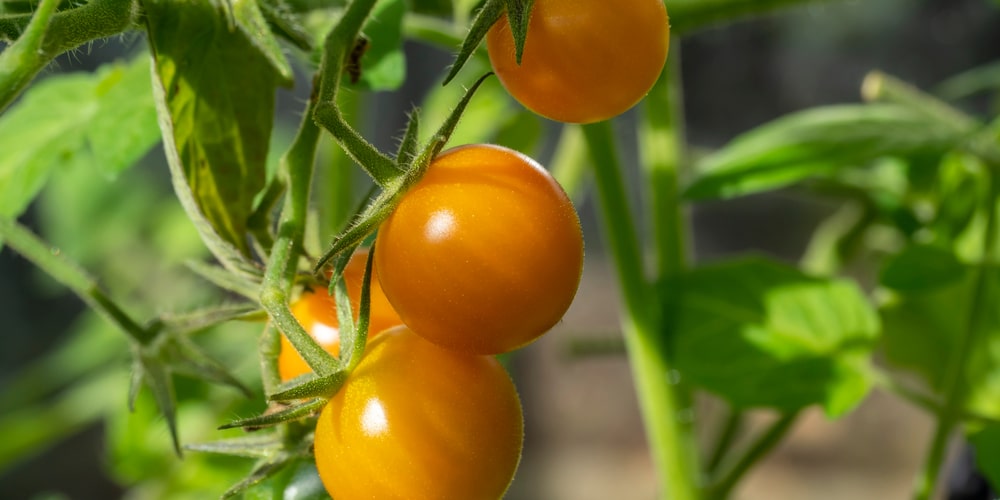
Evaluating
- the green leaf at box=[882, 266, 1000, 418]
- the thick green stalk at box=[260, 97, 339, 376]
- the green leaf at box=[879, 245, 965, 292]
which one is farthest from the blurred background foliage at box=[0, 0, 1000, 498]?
the thick green stalk at box=[260, 97, 339, 376]

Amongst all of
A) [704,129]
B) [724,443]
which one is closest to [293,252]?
[724,443]

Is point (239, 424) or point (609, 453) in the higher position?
point (239, 424)

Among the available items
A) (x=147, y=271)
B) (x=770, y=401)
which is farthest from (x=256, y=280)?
(x=147, y=271)

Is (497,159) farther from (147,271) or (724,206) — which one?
(724,206)

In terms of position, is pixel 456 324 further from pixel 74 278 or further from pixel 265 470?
pixel 74 278

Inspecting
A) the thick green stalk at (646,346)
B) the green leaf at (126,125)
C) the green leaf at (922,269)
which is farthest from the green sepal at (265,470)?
the green leaf at (922,269)

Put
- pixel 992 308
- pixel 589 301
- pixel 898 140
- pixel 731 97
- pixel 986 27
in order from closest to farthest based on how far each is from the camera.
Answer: pixel 898 140, pixel 992 308, pixel 986 27, pixel 731 97, pixel 589 301

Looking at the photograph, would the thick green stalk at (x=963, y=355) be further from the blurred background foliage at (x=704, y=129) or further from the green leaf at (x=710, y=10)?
the blurred background foliage at (x=704, y=129)
